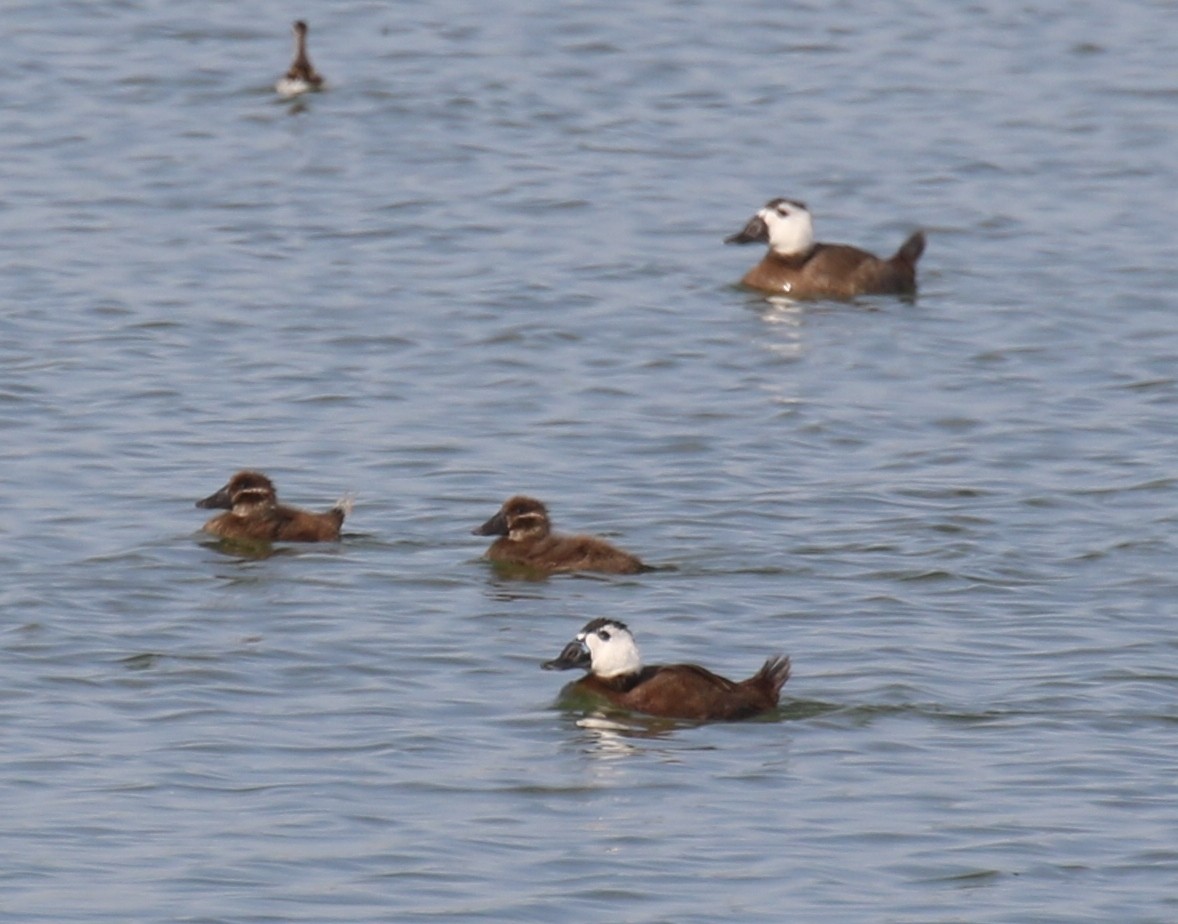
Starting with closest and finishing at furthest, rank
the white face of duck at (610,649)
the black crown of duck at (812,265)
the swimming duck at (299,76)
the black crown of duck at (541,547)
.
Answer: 1. the white face of duck at (610,649)
2. the black crown of duck at (541,547)
3. the black crown of duck at (812,265)
4. the swimming duck at (299,76)

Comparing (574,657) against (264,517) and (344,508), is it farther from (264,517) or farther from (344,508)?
(264,517)

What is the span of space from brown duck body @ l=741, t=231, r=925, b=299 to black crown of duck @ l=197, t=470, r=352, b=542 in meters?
6.98

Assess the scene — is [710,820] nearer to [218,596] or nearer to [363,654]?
[363,654]

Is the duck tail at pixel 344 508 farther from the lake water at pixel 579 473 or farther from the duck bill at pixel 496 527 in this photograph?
the duck bill at pixel 496 527

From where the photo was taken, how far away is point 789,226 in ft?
66.4

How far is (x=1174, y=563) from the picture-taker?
1383cm

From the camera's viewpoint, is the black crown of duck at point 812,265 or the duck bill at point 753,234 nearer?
the black crown of duck at point 812,265

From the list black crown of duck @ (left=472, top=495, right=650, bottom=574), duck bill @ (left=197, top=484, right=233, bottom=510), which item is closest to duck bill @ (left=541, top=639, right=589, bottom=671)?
black crown of duck @ (left=472, top=495, right=650, bottom=574)

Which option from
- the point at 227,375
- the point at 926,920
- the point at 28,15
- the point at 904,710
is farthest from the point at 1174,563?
the point at 28,15

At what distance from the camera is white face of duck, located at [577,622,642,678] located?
11.3 meters

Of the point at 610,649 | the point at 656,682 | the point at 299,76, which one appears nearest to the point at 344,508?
the point at 610,649

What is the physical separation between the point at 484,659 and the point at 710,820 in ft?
7.40

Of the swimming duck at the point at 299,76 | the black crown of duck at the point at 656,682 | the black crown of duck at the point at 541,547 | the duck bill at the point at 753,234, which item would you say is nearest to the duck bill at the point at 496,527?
the black crown of duck at the point at 541,547

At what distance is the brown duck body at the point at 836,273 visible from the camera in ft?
66.1
